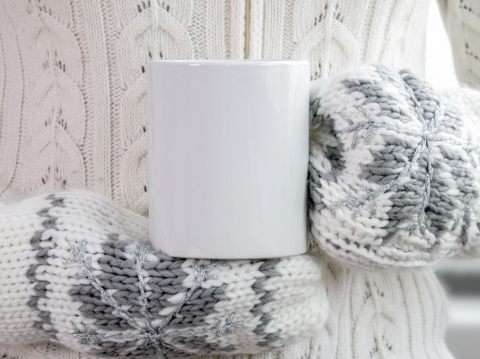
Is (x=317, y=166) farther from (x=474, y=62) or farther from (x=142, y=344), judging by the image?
(x=474, y=62)

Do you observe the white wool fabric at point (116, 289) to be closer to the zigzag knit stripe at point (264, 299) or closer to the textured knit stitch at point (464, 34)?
the zigzag knit stripe at point (264, 299)

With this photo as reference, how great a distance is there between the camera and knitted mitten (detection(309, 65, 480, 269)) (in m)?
0.40

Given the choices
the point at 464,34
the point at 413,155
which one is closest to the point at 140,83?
the point at 413,155

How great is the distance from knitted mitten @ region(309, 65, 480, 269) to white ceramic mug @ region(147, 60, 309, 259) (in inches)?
1.2

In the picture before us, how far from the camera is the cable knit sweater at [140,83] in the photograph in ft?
1.71

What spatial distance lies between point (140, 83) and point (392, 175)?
0.92ft

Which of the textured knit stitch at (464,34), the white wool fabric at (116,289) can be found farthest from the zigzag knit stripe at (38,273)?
the textured knit stitch at (464,34)

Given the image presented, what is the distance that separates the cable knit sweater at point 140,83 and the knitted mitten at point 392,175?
0.27 ft

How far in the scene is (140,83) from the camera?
1.74 ft

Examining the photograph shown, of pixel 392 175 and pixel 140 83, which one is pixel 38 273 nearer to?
pixel 140 83

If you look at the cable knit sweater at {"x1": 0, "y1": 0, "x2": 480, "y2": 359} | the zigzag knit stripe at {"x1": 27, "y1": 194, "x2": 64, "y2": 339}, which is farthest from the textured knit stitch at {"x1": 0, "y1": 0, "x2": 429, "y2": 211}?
the zigzag knit stripe at {"x1": 27, "y1": 194, "x2": 64, "y2": 339}

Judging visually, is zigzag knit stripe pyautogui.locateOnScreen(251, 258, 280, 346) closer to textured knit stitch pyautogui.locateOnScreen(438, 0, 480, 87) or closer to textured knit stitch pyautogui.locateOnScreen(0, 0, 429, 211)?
textured knit stitch pyautogui.locateOnScreen(0, 0, 429, 211)

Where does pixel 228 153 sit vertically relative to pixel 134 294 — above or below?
above

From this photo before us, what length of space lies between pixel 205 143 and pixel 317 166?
11 cm
